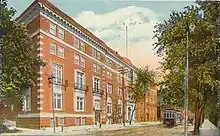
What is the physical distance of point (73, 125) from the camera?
10.7 metres

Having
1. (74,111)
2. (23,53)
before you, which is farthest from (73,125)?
(23,53)

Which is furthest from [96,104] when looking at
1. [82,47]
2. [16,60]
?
[16,60]

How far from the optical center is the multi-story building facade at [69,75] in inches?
377

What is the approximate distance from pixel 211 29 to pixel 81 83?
3.71m

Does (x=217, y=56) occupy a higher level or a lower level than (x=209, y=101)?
higher

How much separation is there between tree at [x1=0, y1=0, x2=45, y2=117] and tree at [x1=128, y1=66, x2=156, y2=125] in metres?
2.55

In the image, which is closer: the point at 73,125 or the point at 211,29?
the point at 211,29

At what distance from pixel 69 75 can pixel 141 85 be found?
2.09 meters

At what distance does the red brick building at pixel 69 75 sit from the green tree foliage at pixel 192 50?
1.17 meters

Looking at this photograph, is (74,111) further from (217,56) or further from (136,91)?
(217,56)

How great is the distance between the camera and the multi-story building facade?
9.59m

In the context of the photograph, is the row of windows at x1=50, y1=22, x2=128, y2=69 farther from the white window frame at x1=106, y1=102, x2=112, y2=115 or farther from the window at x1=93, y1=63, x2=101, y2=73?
the white window frame at x1=106, y1=102, x2=112, y2=115

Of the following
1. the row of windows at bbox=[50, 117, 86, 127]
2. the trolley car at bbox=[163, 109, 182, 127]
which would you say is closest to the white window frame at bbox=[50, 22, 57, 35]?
the row of windows at bbox=[50, 117, 86, 127]

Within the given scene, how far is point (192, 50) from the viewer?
968cm
